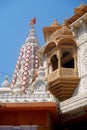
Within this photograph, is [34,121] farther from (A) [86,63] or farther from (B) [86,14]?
(B) [86,14]

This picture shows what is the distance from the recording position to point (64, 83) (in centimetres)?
1372

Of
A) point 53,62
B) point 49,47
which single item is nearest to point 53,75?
point 49,47

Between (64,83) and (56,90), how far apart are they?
2.02ft

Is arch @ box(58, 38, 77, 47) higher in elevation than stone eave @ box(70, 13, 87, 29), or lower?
lower

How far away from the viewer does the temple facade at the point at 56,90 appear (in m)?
8.11

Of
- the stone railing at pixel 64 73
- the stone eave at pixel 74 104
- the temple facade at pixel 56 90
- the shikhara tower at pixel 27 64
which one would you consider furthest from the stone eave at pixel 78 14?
the shikhara tower at pixel 27 64

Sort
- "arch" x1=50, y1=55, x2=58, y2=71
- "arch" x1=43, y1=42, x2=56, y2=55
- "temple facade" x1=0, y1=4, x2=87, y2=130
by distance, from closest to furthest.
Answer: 1. "temple facade" x1=0, y1=4, x2=87, y2=130
2. "arch" x1=43, y1=42, x2=56, y2=55
3. "arch" x1=50, y1=55, x2=58, y2=71

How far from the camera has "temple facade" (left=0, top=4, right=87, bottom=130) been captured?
8.11 m

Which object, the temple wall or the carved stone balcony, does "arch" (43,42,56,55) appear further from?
the carved stone balcony

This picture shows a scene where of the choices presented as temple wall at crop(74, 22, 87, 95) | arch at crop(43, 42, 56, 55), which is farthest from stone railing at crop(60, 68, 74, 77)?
arch at crop(43, 42, 56, 55)

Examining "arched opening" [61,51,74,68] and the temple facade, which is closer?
the temple facade

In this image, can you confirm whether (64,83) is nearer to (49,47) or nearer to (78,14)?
(49,47)

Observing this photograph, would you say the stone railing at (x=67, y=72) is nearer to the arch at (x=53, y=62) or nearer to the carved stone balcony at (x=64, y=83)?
the carved stone balcony at (x=64, y=83)

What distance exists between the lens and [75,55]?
567 inches
